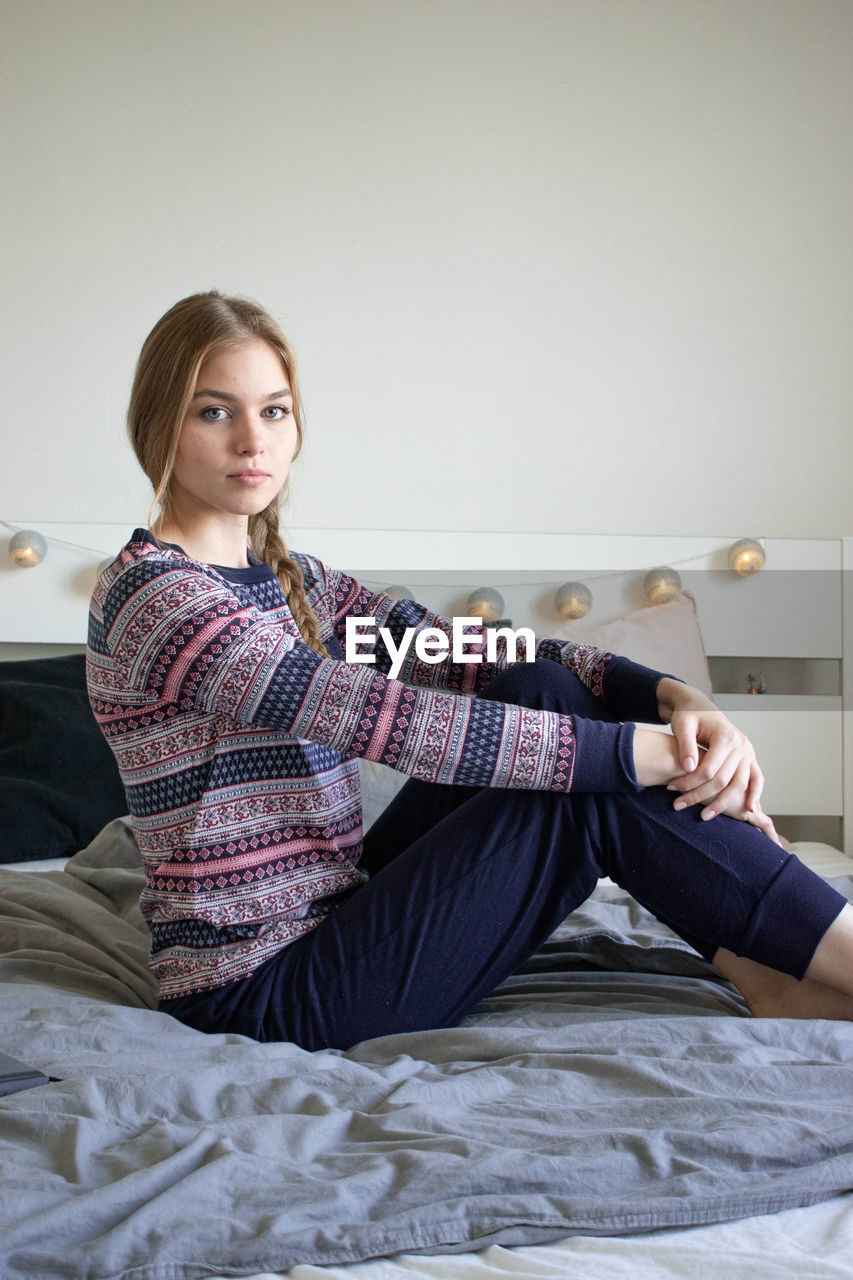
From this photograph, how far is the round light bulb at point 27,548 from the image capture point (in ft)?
7.48

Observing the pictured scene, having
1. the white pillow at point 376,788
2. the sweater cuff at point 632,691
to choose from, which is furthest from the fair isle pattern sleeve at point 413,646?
the white pillow at point 376,788

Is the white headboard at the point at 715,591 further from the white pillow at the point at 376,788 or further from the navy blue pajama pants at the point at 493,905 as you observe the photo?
the navy blue pajama pants at the point at 493,905

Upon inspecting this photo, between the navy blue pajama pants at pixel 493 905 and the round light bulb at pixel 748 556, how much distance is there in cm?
144

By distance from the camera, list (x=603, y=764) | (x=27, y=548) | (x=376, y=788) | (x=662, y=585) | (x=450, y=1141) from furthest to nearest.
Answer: (x=662, y=585), (x=27, y=548), (x=376, y=788), (x=603, y=764), (x=450, y=1141)

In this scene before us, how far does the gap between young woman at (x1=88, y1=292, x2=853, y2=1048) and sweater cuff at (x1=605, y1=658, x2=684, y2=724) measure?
81 millimetres

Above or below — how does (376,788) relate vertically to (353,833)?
below

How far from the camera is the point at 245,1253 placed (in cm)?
73

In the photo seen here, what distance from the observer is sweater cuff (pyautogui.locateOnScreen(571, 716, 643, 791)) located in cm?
104

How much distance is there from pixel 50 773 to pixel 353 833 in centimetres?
95

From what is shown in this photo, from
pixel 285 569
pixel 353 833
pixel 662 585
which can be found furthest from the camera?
pixel 662 585

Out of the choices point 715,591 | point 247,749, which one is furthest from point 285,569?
point 715,591

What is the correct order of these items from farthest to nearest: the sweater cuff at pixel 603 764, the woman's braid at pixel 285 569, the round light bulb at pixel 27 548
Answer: the round light bulb at pixel 27 548 < the woman's braid at pixel 285 569 < the sweater cuff at pixel 603 764

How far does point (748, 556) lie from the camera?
7.92 ft

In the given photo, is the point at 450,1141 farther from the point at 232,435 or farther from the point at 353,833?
the point at 232,435
